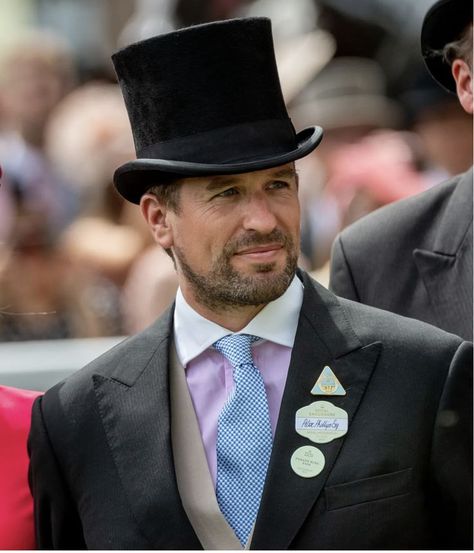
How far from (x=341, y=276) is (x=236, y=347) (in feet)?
2.36

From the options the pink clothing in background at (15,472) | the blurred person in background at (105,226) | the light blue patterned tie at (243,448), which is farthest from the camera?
the blurred person in background at (105,226)

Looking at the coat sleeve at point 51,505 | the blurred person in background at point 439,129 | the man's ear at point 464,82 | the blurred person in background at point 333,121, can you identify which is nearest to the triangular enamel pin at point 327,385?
the coat sleeve at point 51,505

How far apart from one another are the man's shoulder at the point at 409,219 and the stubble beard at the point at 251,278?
2.34 feet

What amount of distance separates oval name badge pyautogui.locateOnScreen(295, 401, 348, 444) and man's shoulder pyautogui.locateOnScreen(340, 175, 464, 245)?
87cm

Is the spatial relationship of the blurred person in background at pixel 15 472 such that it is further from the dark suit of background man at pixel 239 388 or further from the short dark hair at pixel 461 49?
the short dark hair at pixel 461 49

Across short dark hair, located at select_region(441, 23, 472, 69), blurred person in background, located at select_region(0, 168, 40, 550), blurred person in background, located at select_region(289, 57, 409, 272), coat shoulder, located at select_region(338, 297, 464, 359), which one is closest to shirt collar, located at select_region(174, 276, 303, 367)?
coat shoulder, located at select_region(338, 297, 464, 359)

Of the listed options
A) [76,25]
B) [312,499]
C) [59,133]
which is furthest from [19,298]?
[312,499]

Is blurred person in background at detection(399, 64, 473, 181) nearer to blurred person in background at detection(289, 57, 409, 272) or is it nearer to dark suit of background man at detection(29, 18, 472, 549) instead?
blurred person in background at detection(289, 57, 409, 272)

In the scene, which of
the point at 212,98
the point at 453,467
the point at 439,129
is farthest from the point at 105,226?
the point at 453,467

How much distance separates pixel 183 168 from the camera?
317 centimetres

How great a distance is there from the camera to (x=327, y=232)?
18.7ft

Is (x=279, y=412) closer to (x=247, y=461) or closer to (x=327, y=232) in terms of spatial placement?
(x=247, y=461)

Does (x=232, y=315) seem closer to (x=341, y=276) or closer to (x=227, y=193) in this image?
(x=227, y=193)

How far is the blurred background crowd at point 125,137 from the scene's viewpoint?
5.57 metres
